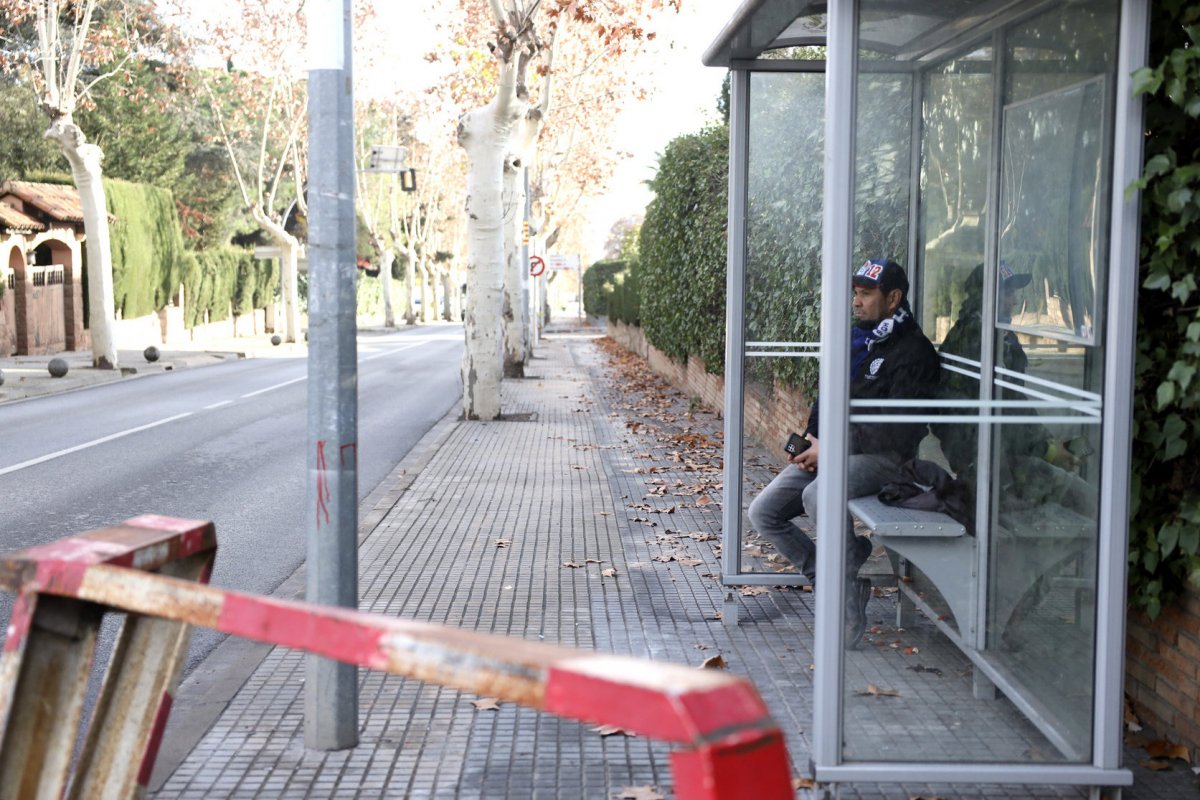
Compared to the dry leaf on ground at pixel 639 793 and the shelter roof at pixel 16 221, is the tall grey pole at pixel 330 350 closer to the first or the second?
the dry leaf on ground at pixel 639 793

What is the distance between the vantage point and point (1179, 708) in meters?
4.69

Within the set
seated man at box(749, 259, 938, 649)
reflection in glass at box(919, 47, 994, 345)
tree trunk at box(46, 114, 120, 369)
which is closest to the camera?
seated man at box(749, 259, 938, 649)

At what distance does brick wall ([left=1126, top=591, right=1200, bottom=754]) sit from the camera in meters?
4.58

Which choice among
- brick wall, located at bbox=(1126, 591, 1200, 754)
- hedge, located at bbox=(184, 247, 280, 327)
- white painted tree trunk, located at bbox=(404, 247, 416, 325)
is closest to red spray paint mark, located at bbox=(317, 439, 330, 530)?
brick wall, located at bbox=(1126, 591, 1200, 754)

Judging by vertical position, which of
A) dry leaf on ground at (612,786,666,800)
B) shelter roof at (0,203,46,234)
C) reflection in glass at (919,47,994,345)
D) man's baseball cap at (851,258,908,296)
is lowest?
dry leaf on ground at (612,786,666,800)

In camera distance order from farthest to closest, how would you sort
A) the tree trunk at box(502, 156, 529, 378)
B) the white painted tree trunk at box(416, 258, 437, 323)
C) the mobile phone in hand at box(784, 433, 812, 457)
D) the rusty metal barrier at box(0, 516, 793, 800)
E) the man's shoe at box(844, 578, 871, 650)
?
the white painted tree trunk at box(416, 258, 437, 323) < the tree trunk at box(502, 156, 529, 378) < the mobile phone in hand at box(784, 433, 812, 457) < the man's shoe at box(844, 578, 871, 650) < the rusty metal barrier at box(0, 516, 793, 800)

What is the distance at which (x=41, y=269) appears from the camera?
35031 mm

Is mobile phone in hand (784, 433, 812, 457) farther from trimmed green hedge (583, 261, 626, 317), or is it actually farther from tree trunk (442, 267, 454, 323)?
tree trunk (442, 267, 454, 323)

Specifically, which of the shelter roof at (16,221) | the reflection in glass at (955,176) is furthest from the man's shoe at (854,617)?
the shelter roof at (16,221)

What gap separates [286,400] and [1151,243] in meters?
18.4

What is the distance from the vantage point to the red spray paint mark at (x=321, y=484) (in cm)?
491

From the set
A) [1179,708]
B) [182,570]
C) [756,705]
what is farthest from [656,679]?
[1179,708]

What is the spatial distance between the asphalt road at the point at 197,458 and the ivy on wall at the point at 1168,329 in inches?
164

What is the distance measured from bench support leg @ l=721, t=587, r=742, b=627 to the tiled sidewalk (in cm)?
5
